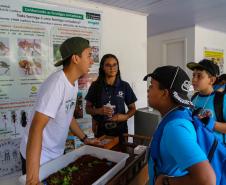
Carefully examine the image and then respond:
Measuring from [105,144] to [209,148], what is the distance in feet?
2.39

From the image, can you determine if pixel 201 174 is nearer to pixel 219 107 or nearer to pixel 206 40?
pixel 219 107

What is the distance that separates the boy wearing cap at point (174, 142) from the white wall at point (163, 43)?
3068 millimetres

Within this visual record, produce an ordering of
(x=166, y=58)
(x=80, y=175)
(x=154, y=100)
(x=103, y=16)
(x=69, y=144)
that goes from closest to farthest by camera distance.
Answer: (x=154, y=100)
(x=80, y=175)
(x=69, y=144)
(x=103, y=16)
(x=166, y=58)

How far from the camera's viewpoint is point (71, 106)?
3.92 feet

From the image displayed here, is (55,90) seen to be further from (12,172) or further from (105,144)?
(12,172)

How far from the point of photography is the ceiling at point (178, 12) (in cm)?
231

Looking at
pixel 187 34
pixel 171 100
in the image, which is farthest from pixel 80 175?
pixel 187 34

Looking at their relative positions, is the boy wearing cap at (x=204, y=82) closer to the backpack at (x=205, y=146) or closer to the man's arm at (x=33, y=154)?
the backpack at (x=205, y=146)

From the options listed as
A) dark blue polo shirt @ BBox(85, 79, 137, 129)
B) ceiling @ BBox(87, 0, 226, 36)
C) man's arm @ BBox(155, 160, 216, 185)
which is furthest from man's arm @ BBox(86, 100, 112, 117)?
ceiling @ BBox(87, 0, 226, 36)

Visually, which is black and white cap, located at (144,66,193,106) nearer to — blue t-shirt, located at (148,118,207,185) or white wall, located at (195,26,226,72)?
blue t-shirt, located at (148,118,207,185)

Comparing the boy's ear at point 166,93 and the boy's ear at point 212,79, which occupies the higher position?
the boy's ear at point 212,79

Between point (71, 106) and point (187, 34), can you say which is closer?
point (71, 106)

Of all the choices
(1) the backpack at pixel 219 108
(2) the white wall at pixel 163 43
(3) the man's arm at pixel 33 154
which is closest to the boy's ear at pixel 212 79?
(1) the backpack at pixel 219 108

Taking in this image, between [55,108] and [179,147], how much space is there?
563 millimetres
